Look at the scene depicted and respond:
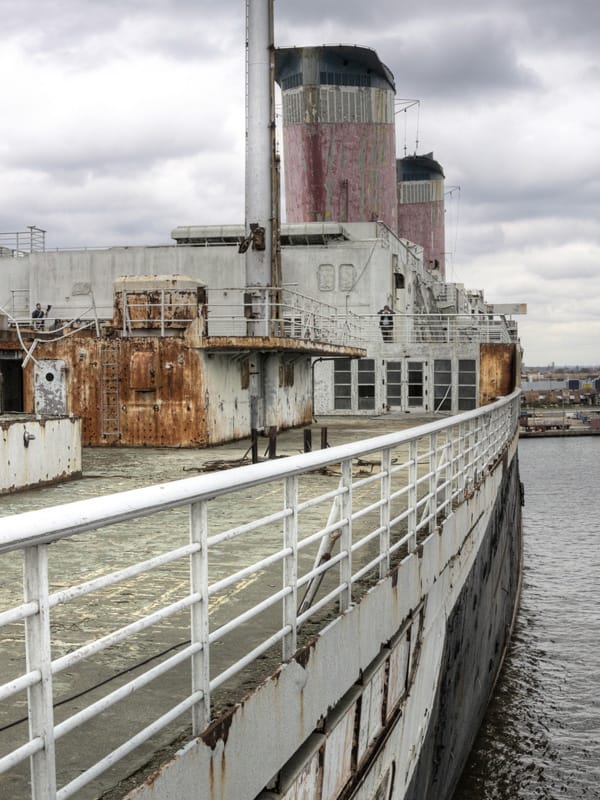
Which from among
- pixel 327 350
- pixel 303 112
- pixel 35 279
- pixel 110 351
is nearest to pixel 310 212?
pixel 303 112

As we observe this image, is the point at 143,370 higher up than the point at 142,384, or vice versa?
the point at 143,370

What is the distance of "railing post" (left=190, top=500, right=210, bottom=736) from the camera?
3.54 metres

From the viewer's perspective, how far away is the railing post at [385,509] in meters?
6.50

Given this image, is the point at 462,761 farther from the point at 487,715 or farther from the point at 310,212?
the point at 310,212

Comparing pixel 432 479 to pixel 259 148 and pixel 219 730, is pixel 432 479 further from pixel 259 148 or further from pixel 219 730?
pixel 259 148

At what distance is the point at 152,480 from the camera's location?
13898 millimetres

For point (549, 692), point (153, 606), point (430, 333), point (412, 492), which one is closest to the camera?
point (153, 606)

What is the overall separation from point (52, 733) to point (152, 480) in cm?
1121

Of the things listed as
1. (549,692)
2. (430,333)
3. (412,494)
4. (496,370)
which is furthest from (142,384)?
(430,333)

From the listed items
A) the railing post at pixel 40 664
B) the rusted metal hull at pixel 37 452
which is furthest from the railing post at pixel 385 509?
the rusted metal hull at pixel 37 452

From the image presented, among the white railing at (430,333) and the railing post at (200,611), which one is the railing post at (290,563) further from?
the white railing at (430,333)

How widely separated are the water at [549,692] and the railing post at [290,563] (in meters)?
9.30

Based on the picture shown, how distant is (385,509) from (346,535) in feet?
3.40

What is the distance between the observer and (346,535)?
18.8 ft
